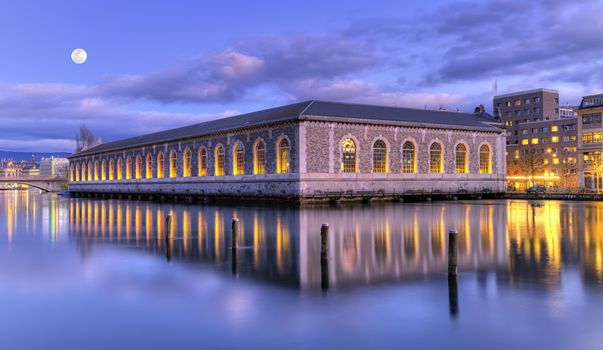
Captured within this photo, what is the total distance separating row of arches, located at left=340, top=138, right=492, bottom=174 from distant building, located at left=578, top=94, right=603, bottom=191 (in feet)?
58.3

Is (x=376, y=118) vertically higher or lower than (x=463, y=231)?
higher

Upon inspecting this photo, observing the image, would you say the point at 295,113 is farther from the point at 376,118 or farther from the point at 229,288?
the point at 229,288

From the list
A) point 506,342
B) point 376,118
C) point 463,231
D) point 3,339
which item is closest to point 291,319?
point 506,342

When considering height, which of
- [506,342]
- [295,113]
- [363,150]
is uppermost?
[295,113]

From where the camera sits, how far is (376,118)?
61.8 metres

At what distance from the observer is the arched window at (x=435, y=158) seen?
6594cm

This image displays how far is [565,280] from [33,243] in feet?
68.1

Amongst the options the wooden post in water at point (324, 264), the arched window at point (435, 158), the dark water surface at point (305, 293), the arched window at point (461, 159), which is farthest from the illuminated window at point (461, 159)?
the wooden post in water at point (324, 264)

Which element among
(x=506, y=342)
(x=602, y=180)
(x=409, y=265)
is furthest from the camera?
(x=602, y=180)

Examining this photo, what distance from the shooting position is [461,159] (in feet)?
226

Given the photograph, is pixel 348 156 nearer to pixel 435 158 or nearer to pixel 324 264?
pixel 435 158

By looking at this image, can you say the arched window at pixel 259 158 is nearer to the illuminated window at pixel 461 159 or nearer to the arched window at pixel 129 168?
the illuminated window at pixel 461 159

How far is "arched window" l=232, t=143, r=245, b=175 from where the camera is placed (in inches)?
2571

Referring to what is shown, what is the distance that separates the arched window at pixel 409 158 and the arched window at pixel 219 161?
69.8 ft
